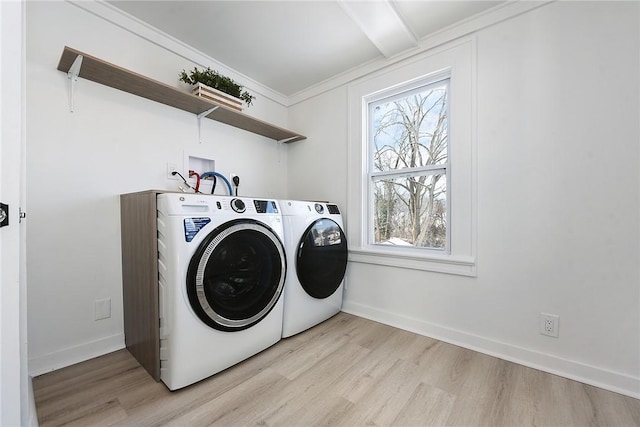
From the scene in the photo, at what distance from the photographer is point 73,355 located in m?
1.57

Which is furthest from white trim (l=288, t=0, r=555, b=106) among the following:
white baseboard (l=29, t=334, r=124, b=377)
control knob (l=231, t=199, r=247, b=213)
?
white baseboard (l=29, t=334, r=124, b=377)

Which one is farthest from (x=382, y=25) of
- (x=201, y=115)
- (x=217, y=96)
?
(x=201, y=115)

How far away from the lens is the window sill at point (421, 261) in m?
1.83

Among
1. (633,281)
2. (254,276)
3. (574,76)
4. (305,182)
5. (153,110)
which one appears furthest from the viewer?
(305,182)

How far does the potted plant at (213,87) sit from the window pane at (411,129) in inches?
46.8

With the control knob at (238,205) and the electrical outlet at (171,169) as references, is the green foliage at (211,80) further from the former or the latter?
the control knob at (238,205)

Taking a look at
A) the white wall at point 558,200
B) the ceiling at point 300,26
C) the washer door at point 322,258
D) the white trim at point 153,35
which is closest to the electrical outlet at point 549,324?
the white wall at point 558,200

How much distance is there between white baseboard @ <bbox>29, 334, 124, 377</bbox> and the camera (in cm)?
146

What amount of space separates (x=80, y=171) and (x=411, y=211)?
2.30m

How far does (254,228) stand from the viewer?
5.21 feet

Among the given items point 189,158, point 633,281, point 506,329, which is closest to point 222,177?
point 189,158

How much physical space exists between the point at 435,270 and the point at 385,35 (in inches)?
68.9

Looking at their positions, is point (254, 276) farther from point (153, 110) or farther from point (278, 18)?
point (278, 18)

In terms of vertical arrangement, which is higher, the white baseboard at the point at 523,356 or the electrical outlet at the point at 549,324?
the electrical outlet at the point at 549,324
